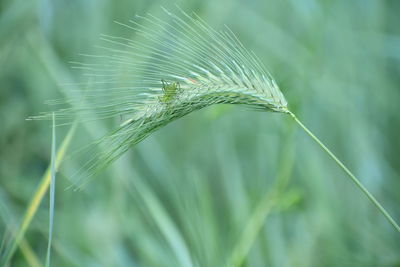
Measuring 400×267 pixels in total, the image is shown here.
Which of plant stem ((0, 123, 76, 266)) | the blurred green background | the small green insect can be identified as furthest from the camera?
the blurred green background

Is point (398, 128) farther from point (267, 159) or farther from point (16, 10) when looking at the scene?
point (16, 10)

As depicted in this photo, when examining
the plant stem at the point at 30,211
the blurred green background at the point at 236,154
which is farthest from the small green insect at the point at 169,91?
the blurred green background at the point at 236,154

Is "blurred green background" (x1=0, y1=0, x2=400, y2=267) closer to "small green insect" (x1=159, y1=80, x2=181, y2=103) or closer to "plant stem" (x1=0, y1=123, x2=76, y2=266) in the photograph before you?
"plant stem" (x1=0, y1=123, x2=76, y2=266)

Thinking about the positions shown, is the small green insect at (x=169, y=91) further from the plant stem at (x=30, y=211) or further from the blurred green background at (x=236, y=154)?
the blurred green background at (x=236, y=154)

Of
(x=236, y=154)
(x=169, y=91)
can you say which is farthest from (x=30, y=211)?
(x=236, y=154)

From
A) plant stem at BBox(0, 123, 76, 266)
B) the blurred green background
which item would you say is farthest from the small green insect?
the blurred green background

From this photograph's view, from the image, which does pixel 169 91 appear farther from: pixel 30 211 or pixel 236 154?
pixel 236 154
